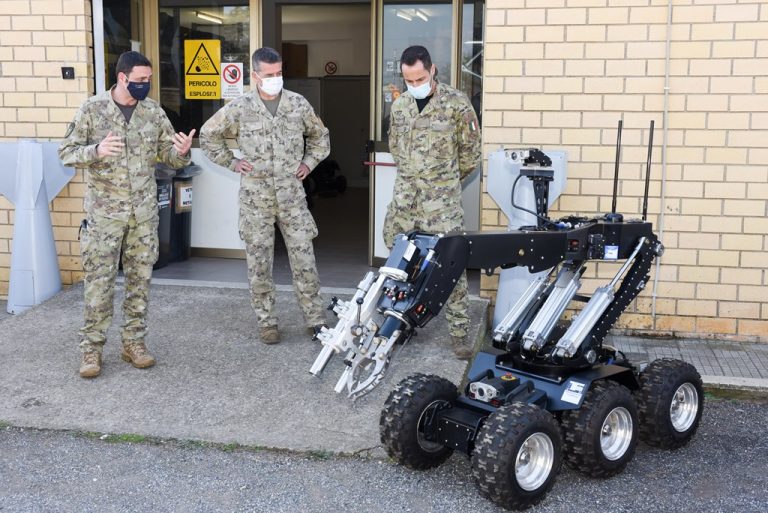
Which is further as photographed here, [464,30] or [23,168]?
[464,30]

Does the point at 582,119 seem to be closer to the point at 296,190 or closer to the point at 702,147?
the point at 702,147

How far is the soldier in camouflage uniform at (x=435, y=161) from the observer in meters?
5.64

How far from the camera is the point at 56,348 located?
5914mm

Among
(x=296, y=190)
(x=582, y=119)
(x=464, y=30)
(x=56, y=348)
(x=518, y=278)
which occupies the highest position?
(x=464, y=30)

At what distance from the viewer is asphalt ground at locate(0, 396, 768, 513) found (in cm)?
402

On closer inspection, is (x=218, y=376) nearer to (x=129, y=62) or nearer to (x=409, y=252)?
(x=129, y=62)

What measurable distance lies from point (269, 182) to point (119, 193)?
976mm

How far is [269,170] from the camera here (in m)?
5.87

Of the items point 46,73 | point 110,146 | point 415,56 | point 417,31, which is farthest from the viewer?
point 417,31

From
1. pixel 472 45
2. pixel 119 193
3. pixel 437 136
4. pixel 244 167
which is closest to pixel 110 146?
pixel 119 193

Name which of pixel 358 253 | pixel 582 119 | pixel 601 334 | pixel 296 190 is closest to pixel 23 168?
pixel 296 190

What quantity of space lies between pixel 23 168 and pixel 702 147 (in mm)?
5139

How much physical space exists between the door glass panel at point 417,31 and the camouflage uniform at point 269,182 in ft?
6.97

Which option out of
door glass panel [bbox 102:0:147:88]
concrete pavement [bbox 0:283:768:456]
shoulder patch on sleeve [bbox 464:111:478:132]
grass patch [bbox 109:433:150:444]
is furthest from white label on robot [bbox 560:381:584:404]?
→ door glass panel [bbox 102:0:147:88]
